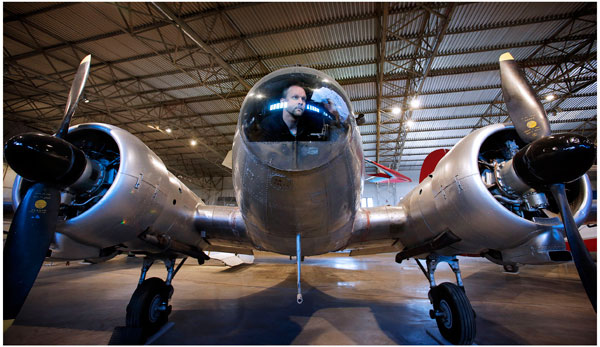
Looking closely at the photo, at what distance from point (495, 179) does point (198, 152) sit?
2189cm

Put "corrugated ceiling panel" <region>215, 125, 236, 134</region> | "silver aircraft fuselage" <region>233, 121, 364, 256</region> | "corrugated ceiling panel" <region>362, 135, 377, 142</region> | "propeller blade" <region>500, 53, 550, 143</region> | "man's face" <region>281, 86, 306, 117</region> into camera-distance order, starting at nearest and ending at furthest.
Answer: "man's face" <region>281, 86, 306, 117</region>
"silver aircraft fuselage" <region>233, 121, 364, 256</region>
"propeller blade" <region>500, 53, 550, 143</region>
"corrugated ceiling panel" <region>215, 125, 236, 134</region>
"corrugated ceiling panel" <region>362, 135, 377, 142</region>

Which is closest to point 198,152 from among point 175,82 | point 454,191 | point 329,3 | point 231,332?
point 175,82

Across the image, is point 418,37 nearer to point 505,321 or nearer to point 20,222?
point 505,321

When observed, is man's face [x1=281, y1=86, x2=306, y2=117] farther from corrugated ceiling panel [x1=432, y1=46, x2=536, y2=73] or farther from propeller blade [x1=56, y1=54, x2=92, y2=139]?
corrugated ceiling panel [x1=432, y1=46, x2=536, y2=73]

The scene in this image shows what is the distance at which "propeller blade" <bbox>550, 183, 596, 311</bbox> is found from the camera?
2.08 metres

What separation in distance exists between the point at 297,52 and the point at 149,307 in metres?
8.78

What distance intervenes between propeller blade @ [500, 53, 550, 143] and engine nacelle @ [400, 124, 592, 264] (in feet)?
0.71

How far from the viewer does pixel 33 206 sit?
2371 millimetres

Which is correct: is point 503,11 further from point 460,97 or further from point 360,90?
point 360,90

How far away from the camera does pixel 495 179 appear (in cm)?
268

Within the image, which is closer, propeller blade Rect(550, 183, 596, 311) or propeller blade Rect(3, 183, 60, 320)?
propeller blade Rect(550, 183, 596, 311)

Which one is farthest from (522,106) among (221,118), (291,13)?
(221,118)

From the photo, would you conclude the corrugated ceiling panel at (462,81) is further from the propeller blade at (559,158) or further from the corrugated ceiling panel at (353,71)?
the propeller blade at (559,158)

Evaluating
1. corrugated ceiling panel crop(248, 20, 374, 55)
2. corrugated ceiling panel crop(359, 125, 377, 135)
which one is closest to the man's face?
corrugated ceiling panel crop(248, 20, 374, 55)
